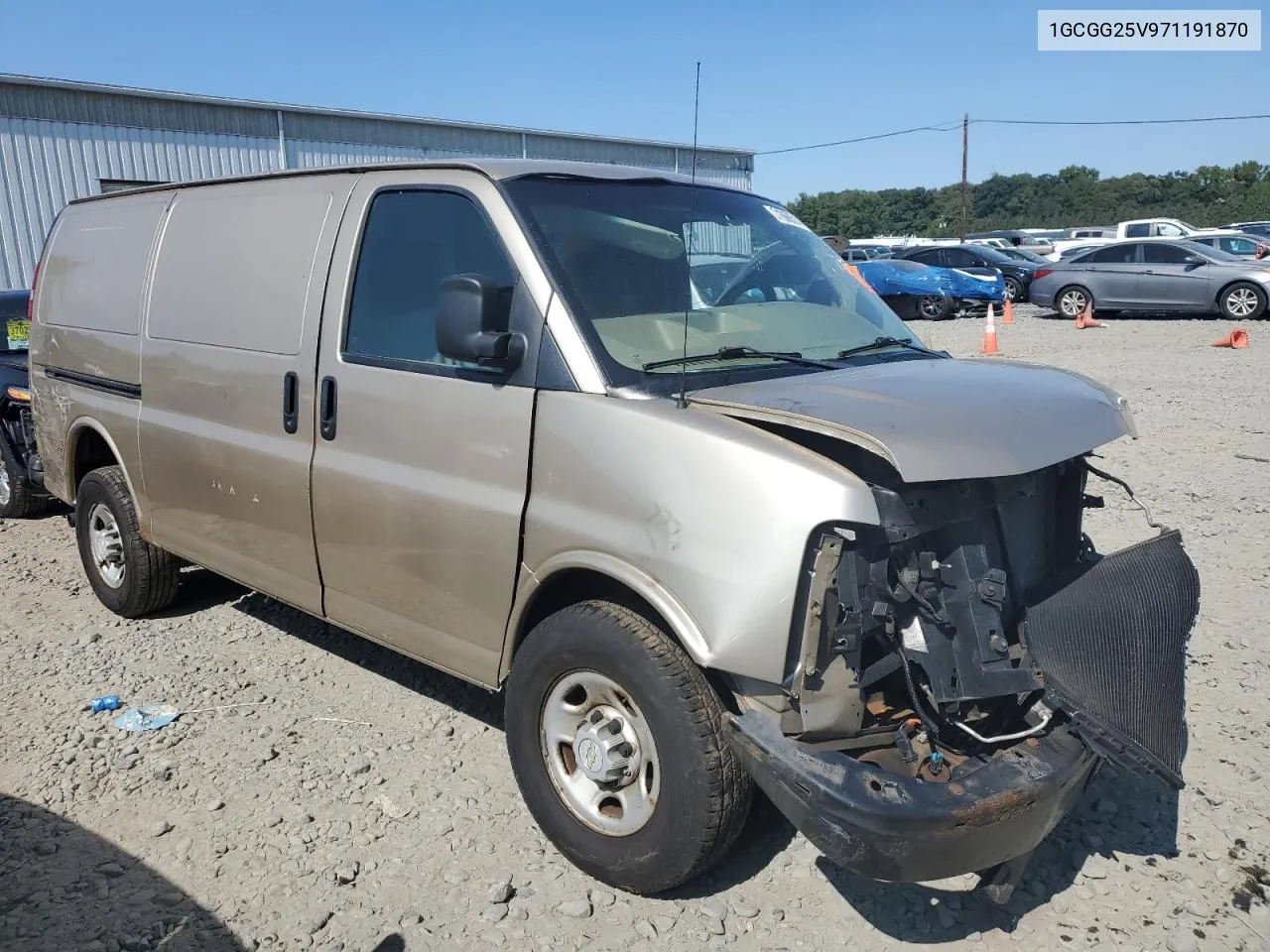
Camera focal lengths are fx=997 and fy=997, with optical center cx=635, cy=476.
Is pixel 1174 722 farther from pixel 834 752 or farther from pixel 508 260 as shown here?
pixel 508 260

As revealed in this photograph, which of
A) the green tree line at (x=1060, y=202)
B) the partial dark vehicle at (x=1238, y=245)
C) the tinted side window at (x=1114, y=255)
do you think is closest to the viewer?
the tinted side window at (x=1114, y=255)

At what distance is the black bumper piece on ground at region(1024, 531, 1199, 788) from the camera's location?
2660mm

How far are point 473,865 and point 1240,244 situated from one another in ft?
82.2

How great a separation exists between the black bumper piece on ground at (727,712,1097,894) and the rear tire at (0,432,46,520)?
22.0 ft

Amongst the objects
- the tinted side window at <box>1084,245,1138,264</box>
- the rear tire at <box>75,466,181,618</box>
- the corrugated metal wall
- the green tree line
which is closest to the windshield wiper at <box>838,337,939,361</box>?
the rear tire at <box>75,466,181,618</box>

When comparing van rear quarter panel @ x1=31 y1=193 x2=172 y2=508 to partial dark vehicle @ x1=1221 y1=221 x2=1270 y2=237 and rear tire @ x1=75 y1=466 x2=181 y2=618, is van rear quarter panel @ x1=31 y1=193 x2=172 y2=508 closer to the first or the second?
rear tire @ x1=75 y1=466 x2=181 y2=618

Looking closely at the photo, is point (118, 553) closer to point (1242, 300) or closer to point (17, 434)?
point (17, 434)

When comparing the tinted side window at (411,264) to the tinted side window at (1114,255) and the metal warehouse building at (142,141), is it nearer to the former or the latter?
the metal warehouse building at (142,141)

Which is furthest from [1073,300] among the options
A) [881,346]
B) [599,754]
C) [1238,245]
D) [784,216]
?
[599,754]

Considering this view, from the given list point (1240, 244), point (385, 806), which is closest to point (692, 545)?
point (385, 806)

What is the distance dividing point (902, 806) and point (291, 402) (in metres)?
2.69

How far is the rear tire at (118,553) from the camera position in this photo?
5098 millimetres

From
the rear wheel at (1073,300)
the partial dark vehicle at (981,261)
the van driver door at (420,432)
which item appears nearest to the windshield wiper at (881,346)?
the van driver door at (420,432)

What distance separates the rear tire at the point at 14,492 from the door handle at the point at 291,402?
4.57 m
